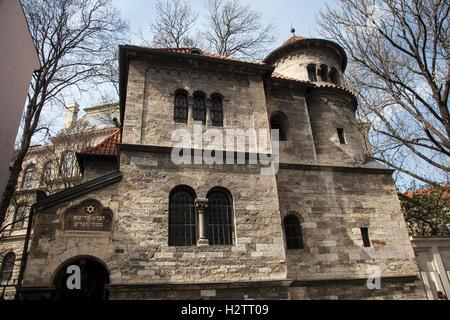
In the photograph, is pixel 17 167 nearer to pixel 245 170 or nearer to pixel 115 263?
pixel 115 263

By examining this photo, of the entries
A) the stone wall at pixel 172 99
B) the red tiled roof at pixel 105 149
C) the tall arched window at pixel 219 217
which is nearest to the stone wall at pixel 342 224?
the tall arched window at pixel 219 217

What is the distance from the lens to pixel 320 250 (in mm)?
11297

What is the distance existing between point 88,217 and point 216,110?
5776 mm

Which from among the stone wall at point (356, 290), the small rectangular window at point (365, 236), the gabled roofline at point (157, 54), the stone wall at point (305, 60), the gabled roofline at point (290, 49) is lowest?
the stone wall at point (356, 290)

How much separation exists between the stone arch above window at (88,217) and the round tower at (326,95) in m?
8.65

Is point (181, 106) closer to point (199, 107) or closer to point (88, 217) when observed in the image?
point (199, 107)

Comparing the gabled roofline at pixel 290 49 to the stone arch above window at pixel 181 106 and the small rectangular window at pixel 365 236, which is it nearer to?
the stone arch above window at pixel 181 106

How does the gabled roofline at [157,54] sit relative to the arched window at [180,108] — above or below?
above

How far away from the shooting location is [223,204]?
1038 centimetres

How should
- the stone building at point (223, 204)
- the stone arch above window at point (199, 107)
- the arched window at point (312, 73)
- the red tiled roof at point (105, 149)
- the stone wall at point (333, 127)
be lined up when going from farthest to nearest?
1. the arched window at point (312, 73)
2. the stone wall at point (333, 127)
3. the red tiled roof at point (105, 149)
4. the stone arch above window at point (199, 107)
5. the stone building at point (223, 204)

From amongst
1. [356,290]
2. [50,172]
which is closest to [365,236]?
[356,290]

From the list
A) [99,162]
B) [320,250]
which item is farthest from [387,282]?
[99,162]

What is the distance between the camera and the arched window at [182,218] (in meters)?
9.54

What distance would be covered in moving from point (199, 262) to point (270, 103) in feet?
24.8
